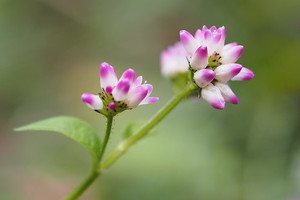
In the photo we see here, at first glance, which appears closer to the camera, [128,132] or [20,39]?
[128,132]

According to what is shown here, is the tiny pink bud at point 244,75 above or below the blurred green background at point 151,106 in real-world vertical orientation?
above

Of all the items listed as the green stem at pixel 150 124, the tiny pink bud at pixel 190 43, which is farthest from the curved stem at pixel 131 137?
the tiny pink bud at pixel 190 43

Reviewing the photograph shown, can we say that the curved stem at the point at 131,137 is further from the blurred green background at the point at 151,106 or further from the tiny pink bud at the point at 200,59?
the blurred green background at the point at 151,106

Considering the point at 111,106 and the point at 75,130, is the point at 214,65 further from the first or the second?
the point at 75,130

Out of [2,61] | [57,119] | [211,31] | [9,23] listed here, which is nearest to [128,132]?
[57,119]

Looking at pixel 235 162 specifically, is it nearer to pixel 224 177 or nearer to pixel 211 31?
pixel 224 177

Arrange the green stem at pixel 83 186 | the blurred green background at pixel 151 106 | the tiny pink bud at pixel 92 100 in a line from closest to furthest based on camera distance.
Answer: the tiny pink bud at pixel 92 100
the green stem at pixel 83 186
the blurred green background at pixel 151 106
